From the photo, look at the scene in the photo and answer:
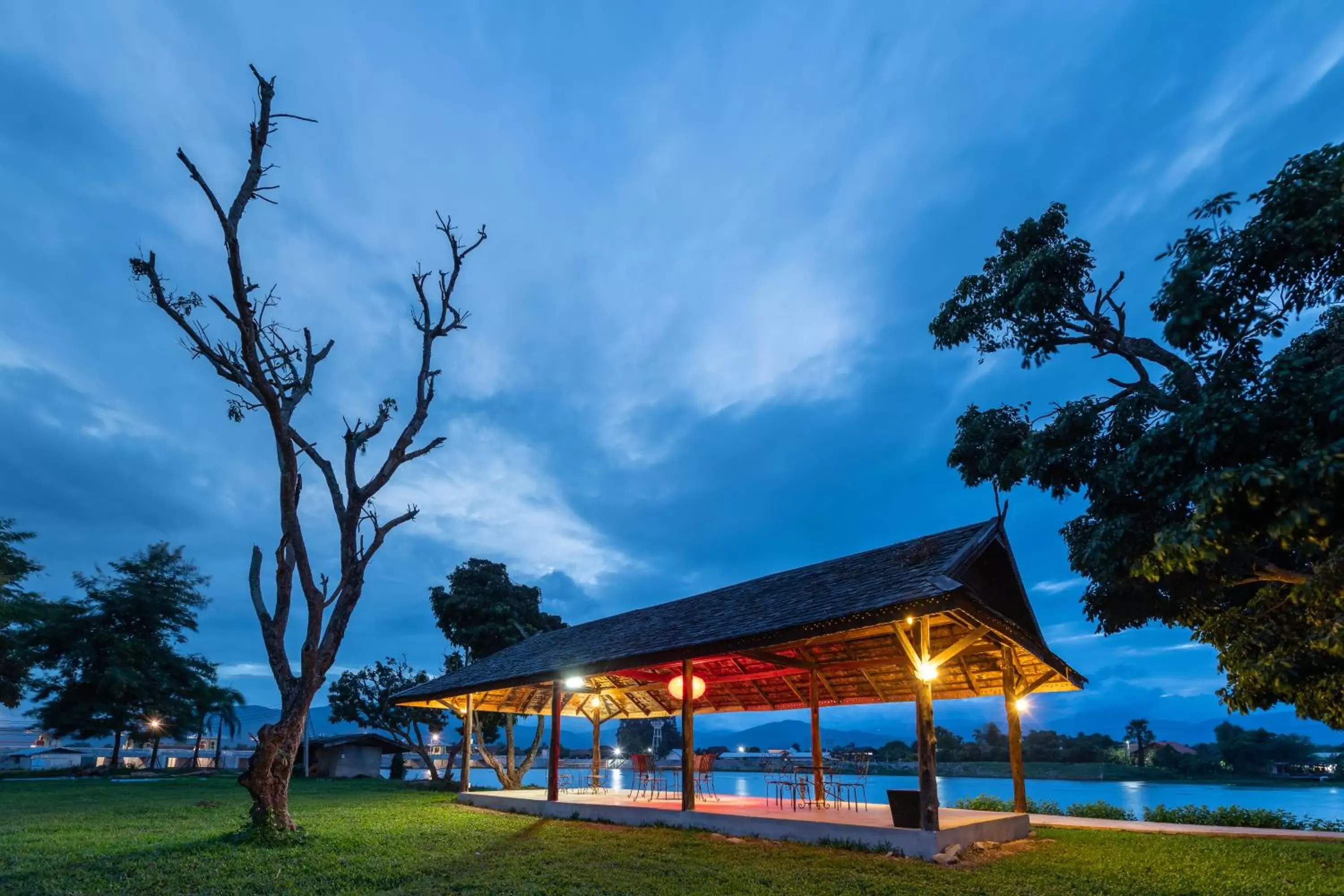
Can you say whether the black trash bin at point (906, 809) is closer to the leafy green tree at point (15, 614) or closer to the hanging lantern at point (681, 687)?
the hanging lantern at point (681, 687)

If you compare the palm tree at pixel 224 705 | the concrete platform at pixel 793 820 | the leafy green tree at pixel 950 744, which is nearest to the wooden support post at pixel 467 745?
the concrete platform at pixel 793 820

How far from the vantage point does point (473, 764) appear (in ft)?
115

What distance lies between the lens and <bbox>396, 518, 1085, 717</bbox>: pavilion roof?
889 centimetres

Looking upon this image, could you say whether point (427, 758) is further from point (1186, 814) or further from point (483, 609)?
point (1186, 814)

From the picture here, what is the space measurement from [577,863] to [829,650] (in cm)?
688

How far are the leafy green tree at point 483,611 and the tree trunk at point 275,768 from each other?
17093mm

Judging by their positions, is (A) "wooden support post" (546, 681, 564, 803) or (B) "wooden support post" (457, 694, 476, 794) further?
(B) "wooden support post" (457, 694, 476, 794)

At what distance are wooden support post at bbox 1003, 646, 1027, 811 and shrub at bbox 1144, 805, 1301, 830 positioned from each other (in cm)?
392

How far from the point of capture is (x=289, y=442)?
1016 centimetres

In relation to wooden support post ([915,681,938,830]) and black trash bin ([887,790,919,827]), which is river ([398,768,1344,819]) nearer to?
black trash bin ([887,790,919,827])

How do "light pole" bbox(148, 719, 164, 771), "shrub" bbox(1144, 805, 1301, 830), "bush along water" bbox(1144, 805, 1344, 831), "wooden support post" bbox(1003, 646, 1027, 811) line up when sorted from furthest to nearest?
"light pole" bbox(148, 719, 164, 771), "shrub" bbox(1144, 805, 1301, 830), "bush along water" bbox(1144, 805, 1344, 831), "wooden support post" bbox(1003, 646, 1027, 811)

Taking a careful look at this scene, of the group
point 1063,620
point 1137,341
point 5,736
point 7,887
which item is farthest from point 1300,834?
point 1063,620

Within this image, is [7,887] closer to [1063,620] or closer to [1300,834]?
[1300,834]

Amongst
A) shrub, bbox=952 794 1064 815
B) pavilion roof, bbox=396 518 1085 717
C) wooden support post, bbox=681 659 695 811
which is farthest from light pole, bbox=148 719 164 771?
shrub, bbox=952 794 1064 815
